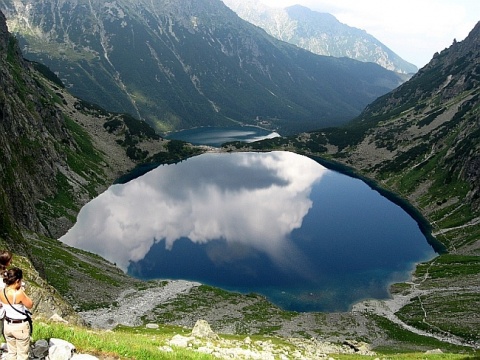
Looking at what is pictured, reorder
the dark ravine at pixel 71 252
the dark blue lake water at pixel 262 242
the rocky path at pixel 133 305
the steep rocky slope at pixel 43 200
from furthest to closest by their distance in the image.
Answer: the dark blue lake water at pixel 262 242 → the dark ravine at pixel 71 252 → the rocky path at pixel 133 305 → the steep rocky slope at pixel 43 200

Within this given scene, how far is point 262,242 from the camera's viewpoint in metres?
140

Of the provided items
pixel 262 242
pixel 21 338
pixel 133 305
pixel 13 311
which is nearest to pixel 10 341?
pixel 21 338

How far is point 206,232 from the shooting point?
146 metres

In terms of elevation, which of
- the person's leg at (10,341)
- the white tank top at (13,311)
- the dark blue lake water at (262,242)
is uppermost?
the dark blue lake water at (262,242)

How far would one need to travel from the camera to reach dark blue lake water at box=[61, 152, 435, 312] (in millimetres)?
113188

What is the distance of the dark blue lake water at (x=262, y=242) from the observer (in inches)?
4456

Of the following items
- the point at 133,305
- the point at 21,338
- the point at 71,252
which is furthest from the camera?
the point at 71,252

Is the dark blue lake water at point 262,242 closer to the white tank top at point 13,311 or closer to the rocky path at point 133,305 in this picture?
the rocky path at point 133,305

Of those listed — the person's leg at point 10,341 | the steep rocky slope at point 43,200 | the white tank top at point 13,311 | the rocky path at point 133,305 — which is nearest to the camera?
the person's leg at point 10,341

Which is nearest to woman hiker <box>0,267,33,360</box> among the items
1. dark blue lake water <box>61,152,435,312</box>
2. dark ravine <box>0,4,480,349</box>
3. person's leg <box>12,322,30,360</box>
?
person's leg <box>12,322,30,360</box>

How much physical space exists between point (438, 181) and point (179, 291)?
152 meters

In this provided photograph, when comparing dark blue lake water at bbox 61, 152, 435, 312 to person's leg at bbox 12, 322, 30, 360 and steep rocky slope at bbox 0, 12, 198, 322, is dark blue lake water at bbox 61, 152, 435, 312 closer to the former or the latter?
steep rocky slope at bbox 0, 12, 198, 322

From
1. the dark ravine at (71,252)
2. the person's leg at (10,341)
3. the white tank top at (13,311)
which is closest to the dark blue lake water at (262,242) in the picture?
the dark ravine at (71,252)

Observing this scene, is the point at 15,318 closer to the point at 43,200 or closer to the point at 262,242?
the point at 262,242
